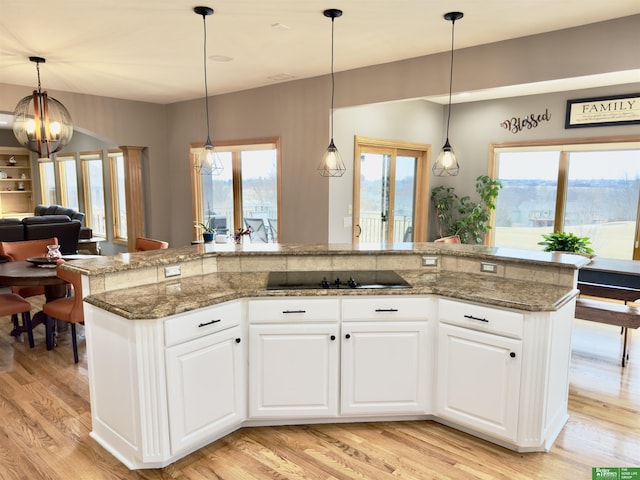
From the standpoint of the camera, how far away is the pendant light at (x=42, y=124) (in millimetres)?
3959

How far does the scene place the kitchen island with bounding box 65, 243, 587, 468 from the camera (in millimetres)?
2283

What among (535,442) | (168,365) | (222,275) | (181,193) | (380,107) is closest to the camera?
(168,365)

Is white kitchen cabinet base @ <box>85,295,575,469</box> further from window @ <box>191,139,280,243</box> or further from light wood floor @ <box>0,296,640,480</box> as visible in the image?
window @ <box>191,139,280,243</box>

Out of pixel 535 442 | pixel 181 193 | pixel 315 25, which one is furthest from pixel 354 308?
pixel 181 193

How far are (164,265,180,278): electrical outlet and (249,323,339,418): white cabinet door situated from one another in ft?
2.18

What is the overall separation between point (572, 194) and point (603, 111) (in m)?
1.07

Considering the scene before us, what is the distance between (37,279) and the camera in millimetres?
3561

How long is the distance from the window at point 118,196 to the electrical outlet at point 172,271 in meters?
5.91

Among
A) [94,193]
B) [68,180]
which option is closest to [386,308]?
[94,193]

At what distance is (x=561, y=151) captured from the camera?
19.0ft

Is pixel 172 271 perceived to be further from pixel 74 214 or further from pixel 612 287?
pixel 74 214

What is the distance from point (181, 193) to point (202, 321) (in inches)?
196

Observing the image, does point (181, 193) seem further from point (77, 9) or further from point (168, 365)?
point (168, 365)

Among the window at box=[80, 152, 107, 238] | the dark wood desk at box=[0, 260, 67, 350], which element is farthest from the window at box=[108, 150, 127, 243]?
the dark wood desk at box=[0, 260, 67, 350]
